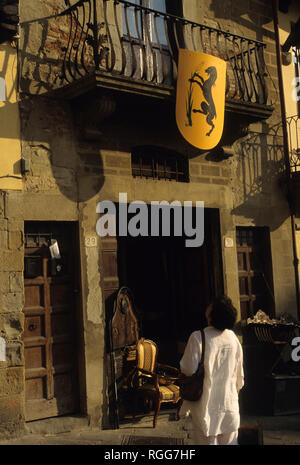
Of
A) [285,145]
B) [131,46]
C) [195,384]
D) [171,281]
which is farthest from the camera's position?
[285,145]

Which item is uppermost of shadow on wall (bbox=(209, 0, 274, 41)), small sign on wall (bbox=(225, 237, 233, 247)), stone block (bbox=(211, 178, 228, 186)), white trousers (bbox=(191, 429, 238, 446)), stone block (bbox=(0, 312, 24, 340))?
shadow on wall (bbox=(209, 0, 274, 41))

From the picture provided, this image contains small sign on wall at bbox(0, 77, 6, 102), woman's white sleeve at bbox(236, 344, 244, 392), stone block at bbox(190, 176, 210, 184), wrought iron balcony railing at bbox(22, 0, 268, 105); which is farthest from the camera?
stone block at bbox(190, 176, 210, 184)

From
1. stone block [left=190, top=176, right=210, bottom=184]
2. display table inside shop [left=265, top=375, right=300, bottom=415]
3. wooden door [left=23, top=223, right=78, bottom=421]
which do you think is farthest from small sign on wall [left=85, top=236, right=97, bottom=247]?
display table inside shop [left=265, top=375, right=300, bottom=415]

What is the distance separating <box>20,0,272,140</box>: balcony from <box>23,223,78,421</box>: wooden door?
190 cm

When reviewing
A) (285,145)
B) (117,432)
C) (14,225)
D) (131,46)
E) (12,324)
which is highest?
(131,46)

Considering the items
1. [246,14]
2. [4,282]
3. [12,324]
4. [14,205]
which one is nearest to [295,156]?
[246,14]

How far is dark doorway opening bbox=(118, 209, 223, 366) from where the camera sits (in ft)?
29.6

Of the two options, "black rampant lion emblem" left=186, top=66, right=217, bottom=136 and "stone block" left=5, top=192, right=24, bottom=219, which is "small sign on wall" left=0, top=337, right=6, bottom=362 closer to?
"stone block" left=5, top=192, right=24, bottom=219

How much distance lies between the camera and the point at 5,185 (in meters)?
6.88

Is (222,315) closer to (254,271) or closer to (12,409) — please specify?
(12,409)

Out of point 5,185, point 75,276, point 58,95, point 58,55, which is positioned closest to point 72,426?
point 75,276

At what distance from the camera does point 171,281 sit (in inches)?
372

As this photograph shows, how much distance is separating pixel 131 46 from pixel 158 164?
1.70 meters
